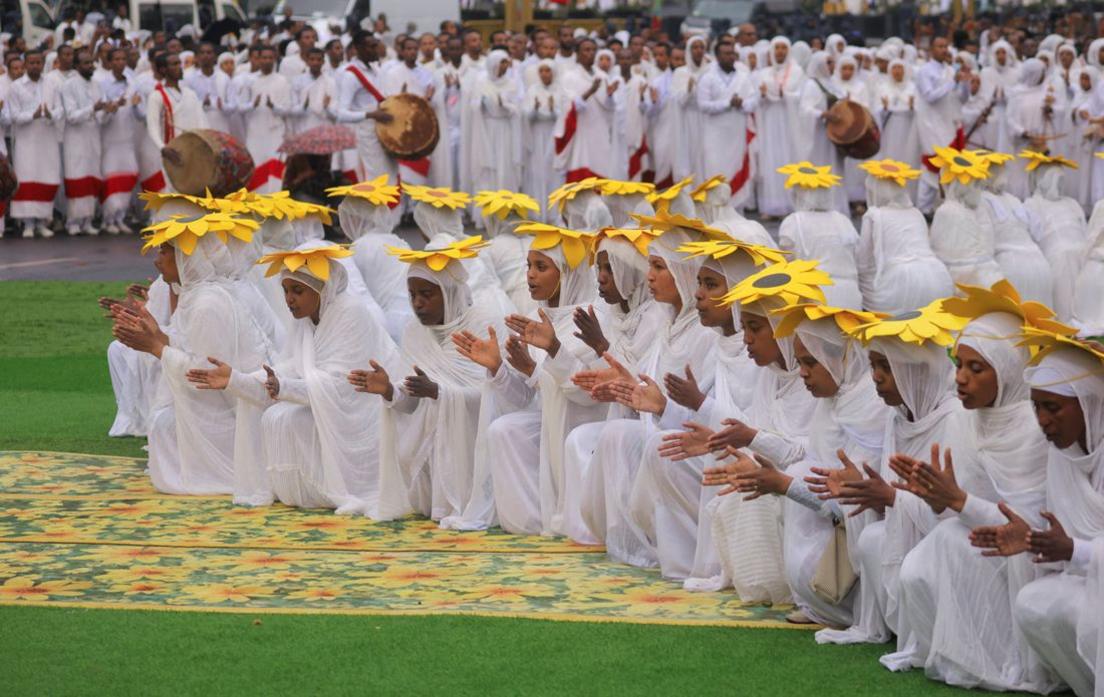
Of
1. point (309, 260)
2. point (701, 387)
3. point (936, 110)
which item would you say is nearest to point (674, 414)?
point (701, 387)

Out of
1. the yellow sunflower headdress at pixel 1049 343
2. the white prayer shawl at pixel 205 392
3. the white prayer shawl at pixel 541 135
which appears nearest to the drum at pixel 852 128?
the white prayer shawl at pixel 541 135

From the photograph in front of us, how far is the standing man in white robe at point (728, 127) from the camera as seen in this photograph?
2058 cm

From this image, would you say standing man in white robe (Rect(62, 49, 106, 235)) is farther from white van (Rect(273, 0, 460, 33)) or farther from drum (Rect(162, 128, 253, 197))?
white van (Rect(273, 0, 460, 33))

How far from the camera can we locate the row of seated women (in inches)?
217

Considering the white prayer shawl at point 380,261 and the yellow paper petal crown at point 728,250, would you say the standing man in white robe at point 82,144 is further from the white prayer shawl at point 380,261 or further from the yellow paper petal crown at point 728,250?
the yellow paper petal crown at point 728,250

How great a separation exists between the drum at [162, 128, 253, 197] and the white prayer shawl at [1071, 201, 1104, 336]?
20.7 ft

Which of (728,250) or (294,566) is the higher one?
(728,250)

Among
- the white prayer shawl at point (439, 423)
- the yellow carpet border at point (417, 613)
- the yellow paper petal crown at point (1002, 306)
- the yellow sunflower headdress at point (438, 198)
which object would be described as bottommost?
the yellow carpet border at point (417, 613)

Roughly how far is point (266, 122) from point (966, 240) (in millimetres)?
9877

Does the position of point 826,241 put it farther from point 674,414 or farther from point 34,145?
point 34,145

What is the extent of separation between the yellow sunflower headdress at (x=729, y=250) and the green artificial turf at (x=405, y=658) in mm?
1464

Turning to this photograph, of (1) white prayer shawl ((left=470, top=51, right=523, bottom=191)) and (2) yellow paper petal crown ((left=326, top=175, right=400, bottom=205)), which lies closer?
(2) yellow paper petal crown ((left=326, top=175, right=400, bottom=205))

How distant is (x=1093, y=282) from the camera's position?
43.2 feet

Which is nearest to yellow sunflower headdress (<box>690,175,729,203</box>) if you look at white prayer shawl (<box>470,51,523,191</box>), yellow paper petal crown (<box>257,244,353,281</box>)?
yellow paper petal crown (<box>257,244,353,281</box>)
